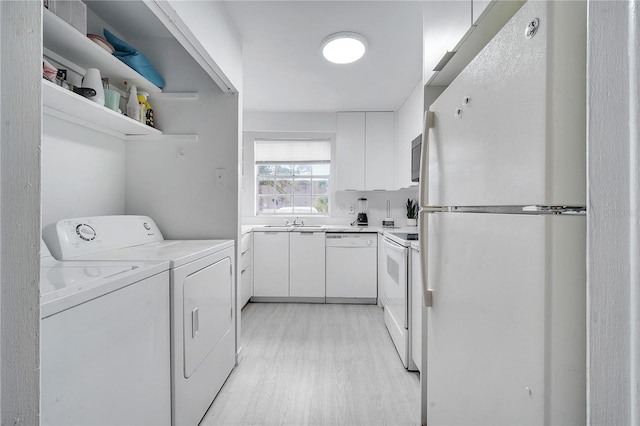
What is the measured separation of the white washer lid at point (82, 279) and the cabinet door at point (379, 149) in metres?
3.23

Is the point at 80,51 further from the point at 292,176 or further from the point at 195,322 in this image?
the point at 292,176

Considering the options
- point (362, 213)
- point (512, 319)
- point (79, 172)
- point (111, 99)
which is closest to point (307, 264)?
point (362, 213)

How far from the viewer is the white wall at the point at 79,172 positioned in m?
1.58

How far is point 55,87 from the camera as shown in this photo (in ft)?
4.12

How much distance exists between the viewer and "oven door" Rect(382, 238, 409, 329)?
219 cm

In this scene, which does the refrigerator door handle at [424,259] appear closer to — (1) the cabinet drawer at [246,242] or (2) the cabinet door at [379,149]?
(1) the cabinet drawer at [246,242]

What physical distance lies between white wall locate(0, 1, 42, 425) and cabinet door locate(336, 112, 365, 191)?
3.82m

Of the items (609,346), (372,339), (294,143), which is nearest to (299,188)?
(294,143)

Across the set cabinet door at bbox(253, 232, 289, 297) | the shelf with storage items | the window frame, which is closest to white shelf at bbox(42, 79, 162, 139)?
the shelf with storage items

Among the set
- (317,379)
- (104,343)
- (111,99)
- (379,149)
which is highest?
(379,149)

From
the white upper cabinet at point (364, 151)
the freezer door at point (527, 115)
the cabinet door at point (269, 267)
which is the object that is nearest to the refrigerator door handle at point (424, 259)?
the freezer door at point (527, 115)

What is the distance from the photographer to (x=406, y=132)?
359 cm

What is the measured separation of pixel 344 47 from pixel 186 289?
2.15 metres

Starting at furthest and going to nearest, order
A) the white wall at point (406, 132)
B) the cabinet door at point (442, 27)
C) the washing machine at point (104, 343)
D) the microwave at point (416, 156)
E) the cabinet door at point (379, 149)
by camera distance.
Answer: the cabinet door at point (379, 149) < the white wall at point (406, 132) < the microwave at point (416, 156) < the cabinet door at point (442, 27) < the washing machine at point (104, 343)
